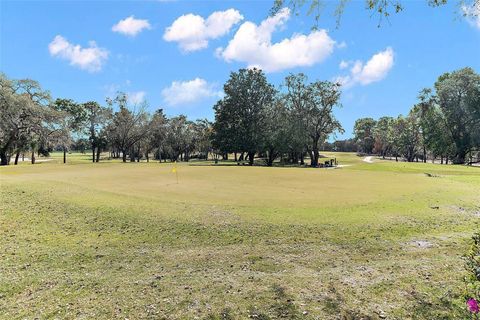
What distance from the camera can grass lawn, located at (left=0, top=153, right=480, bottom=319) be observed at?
553 centimetres

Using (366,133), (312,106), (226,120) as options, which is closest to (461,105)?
(312,106)

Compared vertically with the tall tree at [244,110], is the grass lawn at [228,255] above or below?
below

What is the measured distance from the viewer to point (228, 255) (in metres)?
7.99

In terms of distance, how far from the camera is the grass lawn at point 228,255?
18.1ft

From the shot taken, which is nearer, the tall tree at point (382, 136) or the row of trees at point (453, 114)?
the row of trees at point (453, 114)

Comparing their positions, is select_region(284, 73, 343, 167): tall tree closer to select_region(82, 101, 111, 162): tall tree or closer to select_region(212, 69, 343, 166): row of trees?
select_region(212, 69, 343, 166): row of trees

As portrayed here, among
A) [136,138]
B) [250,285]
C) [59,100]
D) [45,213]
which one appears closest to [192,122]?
[136,138]

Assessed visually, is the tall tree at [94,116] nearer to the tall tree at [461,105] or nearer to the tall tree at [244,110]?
the tall tree at [244,110]

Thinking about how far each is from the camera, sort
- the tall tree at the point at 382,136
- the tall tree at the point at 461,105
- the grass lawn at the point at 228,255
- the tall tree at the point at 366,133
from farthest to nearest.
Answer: the tall tree at the point at 366,133, the tall tree at the point at 382,136, the tall tree at the point at 461,105, the grass lawn at the point at 228,255

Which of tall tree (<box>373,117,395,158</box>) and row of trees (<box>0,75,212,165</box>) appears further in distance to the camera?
tall tree (<box>373,117,395,158</box>)

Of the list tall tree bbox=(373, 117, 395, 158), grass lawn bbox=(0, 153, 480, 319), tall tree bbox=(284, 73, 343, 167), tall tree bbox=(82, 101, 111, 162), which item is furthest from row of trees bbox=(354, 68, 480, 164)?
tall tree bbox=(82, 101, 111, 162)

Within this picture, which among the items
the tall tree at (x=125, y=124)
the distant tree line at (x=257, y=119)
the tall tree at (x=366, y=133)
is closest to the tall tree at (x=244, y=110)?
the distant tree line at (x=257, y=119)

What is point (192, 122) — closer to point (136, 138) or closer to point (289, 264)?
point (136, 138)

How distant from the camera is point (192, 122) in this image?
87.2 m
